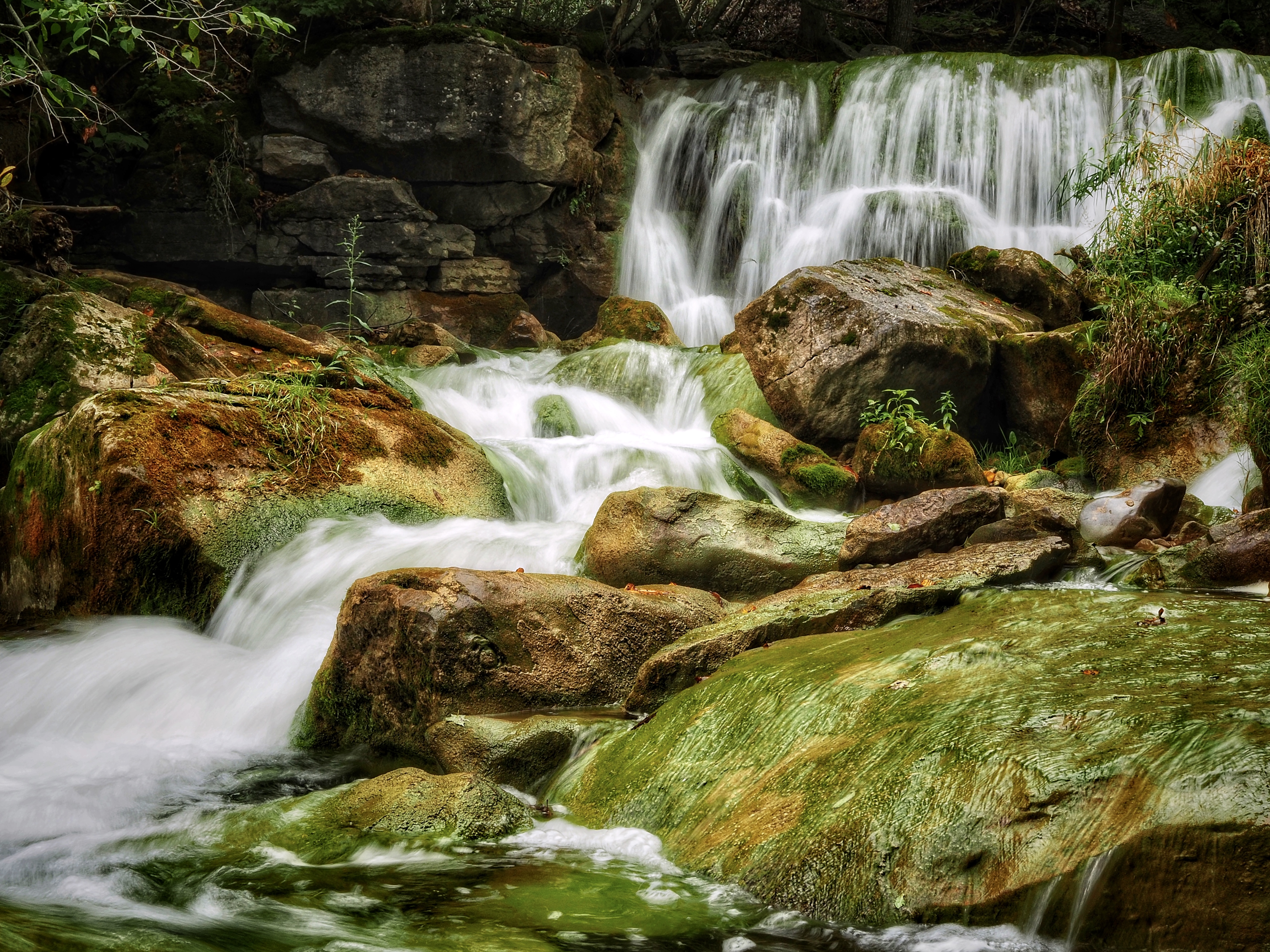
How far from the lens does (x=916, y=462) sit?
23.5ft

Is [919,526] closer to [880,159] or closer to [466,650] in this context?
[466,650]

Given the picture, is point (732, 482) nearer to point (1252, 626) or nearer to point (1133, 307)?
point (1133, 307)

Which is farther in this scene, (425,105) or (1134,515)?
(425,105)

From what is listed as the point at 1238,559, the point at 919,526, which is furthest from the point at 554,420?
the point at 1238,559

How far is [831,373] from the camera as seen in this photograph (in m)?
8.03

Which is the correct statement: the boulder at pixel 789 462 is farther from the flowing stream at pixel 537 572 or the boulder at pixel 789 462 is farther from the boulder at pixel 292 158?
the boulder at pixel 292 158

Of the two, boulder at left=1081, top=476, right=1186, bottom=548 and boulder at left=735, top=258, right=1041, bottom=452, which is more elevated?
boulder at left=735, top=258, right=1041, bottom=452

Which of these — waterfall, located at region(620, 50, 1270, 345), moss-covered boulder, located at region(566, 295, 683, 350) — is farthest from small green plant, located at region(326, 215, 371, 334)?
waterfall, located at region(620, 50, 1270, 345)

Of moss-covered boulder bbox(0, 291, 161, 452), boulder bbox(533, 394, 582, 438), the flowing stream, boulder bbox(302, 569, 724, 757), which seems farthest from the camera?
boulder bbox(533, 394, 582, 438)

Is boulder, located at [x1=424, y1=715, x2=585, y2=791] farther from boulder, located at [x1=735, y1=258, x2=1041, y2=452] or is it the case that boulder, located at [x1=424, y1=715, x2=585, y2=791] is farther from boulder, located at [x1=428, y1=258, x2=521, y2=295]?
boulder, located at [x1=428, y1=258, x2=521, y2=295]

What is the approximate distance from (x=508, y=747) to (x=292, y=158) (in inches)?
431

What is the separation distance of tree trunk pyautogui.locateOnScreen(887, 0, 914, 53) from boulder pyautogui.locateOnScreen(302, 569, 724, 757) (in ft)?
50.8

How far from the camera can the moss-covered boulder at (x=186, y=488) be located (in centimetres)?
536

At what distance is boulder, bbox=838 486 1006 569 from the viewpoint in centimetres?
528
